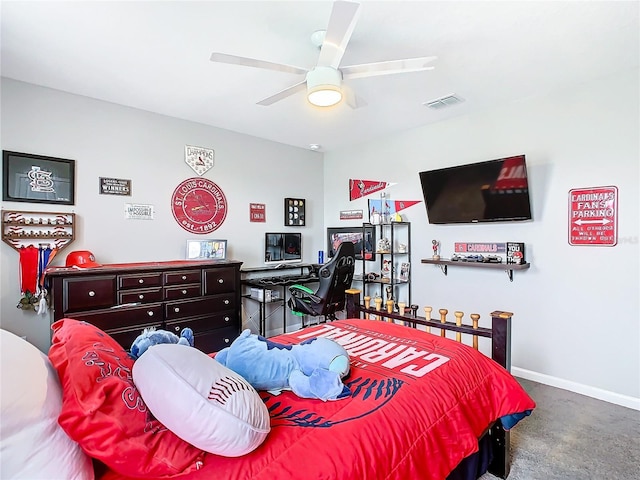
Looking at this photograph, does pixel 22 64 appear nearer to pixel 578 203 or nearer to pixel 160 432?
pixel 160 432

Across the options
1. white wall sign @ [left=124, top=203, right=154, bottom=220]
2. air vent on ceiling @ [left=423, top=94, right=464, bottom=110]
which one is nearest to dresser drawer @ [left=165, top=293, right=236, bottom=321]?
white wall sign @ [left=124, top=203, right=154, bottom=220]

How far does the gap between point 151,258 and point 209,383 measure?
9.89 ft

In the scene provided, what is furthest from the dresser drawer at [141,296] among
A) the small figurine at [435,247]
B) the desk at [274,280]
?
the small figurine at [435,247]

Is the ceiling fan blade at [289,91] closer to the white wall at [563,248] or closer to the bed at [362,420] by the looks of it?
the bed at [362,420]

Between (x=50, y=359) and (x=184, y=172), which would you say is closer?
(x=50, y=359)

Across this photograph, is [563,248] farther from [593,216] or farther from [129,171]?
[129,171]

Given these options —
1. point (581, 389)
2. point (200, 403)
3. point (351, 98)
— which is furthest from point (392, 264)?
point (200, 403)

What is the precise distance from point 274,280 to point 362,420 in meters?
3.17

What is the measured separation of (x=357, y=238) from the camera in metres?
4.80

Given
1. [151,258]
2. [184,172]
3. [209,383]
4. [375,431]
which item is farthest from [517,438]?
[184,172]

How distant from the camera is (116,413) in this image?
0.93 metres

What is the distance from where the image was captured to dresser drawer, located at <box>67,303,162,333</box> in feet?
9.35

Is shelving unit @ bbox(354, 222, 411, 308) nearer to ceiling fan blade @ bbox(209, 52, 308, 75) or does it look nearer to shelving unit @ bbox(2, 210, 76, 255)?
ceiling fan blade @ bbox(209, 52, 308, 75)

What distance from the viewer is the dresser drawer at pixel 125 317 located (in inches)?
112
